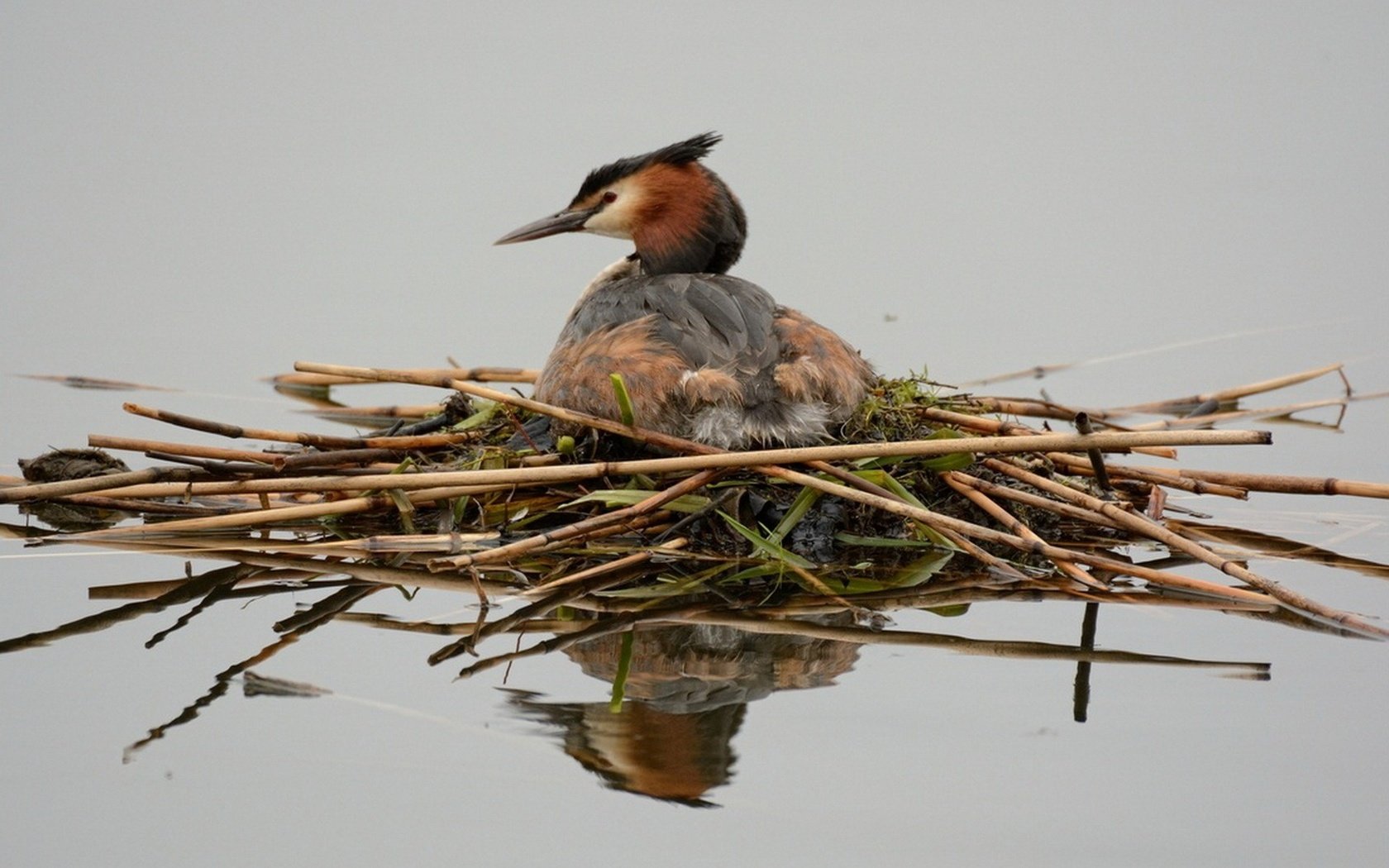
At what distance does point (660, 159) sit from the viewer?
5309 millimetres

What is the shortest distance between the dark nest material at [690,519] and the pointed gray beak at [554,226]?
95cm

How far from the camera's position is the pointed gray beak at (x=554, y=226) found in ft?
18.3

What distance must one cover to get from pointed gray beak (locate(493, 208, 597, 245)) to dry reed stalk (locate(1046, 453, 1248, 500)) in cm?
177

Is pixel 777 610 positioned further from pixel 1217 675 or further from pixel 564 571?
pixel 1217 675

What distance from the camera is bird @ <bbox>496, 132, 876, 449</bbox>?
14.1 ft

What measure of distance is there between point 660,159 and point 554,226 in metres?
0.51

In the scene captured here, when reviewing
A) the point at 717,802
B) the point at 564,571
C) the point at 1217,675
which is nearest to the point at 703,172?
the point at 564,571

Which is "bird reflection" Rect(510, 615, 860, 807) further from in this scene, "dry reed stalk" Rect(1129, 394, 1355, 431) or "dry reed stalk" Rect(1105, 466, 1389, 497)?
"dry reed stalk" Rect(1129, 394, 1355, 431)

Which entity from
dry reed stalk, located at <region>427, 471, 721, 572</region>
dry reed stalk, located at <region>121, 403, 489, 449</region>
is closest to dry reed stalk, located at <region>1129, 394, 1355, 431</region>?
dry reed stalk, located at <region>427, 471, 721, 572</region>

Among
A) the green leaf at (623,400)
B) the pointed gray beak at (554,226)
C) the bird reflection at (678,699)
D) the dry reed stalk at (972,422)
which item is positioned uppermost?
the pointed gray beak at (554,226)

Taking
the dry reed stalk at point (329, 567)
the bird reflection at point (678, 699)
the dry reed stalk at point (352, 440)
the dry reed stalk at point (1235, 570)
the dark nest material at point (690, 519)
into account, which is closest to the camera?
the bird reflection at point (678, 699)

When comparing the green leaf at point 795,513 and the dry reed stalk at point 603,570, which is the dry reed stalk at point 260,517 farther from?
the green leaf at point 795,513

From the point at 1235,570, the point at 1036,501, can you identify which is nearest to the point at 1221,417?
the point at 1036,501

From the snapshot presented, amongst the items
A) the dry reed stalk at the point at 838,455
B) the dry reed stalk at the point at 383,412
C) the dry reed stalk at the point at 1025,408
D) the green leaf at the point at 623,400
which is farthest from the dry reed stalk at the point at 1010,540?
the dry reed stalk at the point at 383,412
